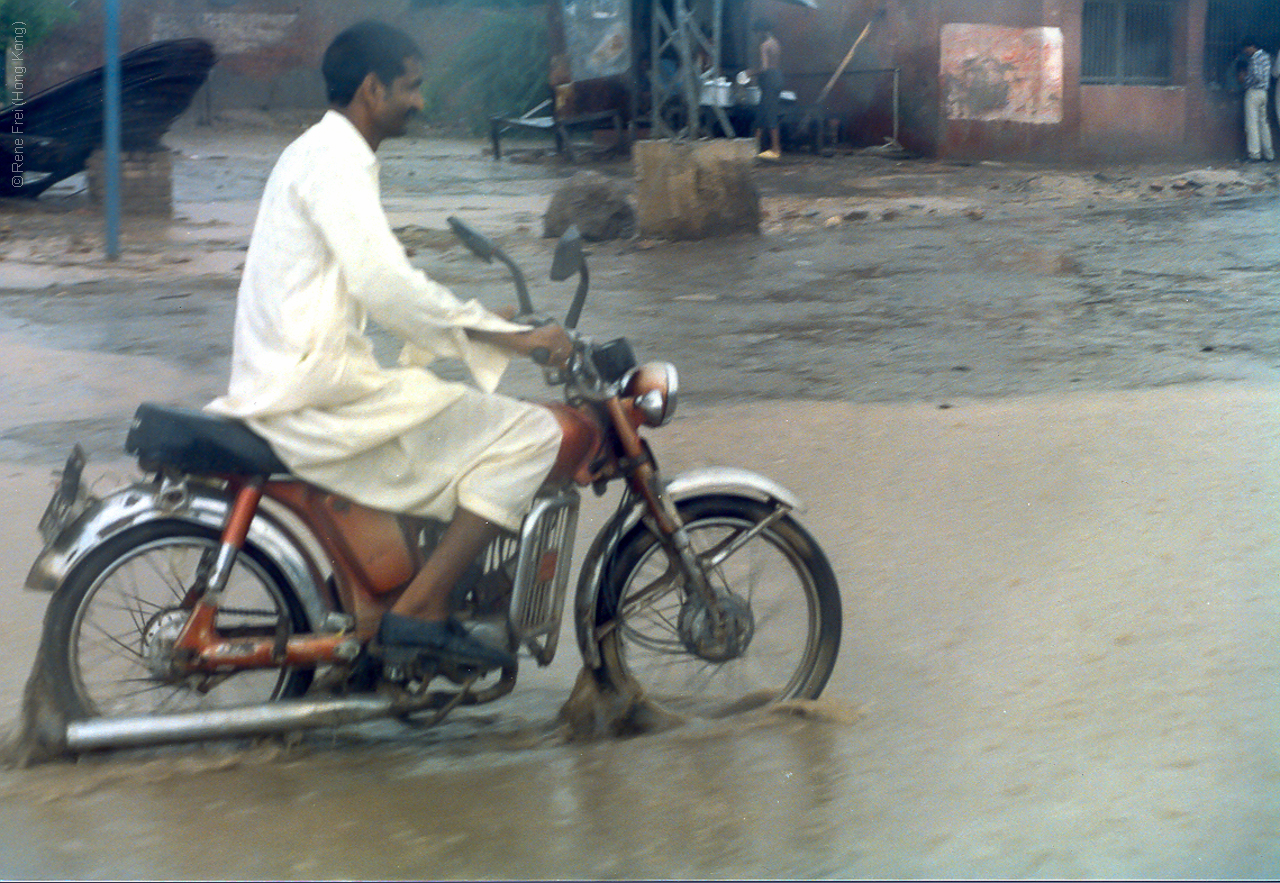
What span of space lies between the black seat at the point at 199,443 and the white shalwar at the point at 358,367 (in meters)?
0.04

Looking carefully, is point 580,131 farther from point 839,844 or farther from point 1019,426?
point 839,844

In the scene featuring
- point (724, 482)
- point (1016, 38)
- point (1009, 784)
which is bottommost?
point (1009, 784)

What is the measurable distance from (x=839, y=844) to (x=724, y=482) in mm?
929

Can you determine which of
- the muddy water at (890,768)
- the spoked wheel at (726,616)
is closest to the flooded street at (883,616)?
the muddy water at (890,768)

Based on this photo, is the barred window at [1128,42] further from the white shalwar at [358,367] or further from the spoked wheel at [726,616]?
the white shalwar at [358,367]

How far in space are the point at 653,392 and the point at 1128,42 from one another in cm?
2215

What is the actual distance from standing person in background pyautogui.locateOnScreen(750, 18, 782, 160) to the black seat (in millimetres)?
19518

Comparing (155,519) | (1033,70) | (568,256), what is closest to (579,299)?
(568,256)

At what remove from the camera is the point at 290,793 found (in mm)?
3158

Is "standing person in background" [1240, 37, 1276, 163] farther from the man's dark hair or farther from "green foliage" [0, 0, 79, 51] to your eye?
the man's dark hair

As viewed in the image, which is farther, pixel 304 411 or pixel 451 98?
pixel 451 98

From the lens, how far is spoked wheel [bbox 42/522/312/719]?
10.4 feet

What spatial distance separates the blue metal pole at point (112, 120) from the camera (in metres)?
10.9

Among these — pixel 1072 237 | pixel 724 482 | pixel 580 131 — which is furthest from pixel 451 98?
pixel 724 482
